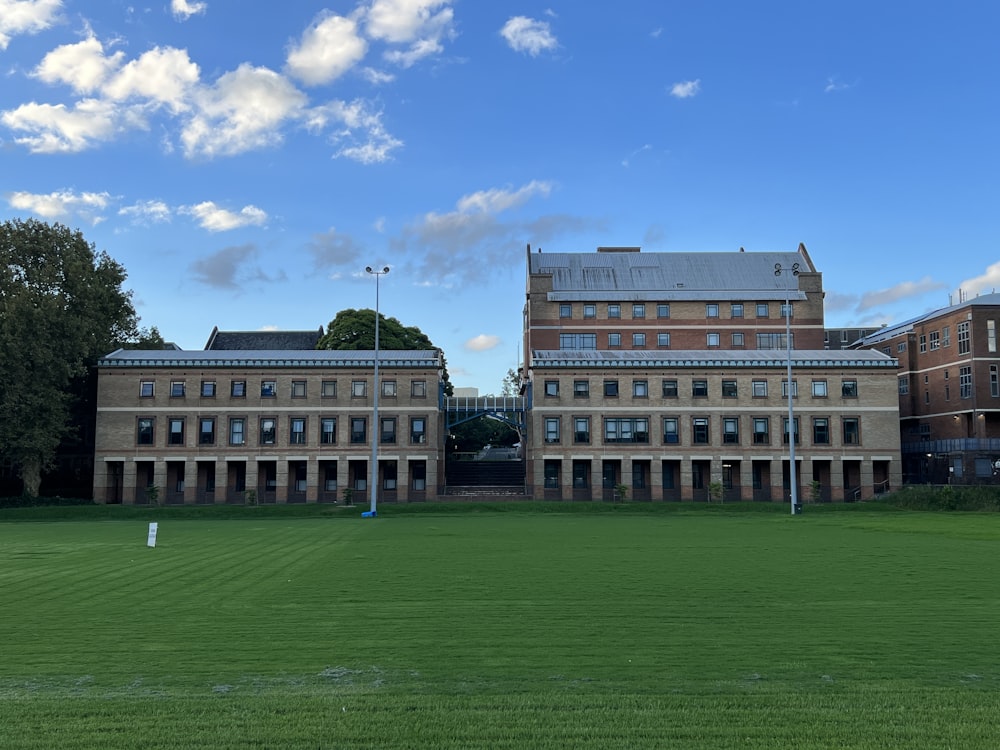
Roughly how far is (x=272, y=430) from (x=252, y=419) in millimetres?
1826

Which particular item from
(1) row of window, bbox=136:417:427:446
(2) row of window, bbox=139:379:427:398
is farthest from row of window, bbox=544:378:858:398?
(1) row of window, bbox=136:417:427:446

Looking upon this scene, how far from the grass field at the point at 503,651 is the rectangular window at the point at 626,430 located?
1714 inches

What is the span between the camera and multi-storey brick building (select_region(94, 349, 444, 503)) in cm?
6562

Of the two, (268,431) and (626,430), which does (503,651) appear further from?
(268,431)

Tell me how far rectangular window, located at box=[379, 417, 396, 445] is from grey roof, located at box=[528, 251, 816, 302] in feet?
83.9

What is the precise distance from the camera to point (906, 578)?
61.8 ft

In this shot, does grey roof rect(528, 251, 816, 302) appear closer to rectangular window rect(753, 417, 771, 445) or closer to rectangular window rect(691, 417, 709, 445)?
rectangular window rect(691, 417, 709, 445)

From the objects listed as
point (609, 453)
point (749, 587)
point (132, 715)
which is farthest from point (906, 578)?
point (609, 453)

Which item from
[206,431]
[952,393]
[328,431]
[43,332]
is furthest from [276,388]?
[952,393]

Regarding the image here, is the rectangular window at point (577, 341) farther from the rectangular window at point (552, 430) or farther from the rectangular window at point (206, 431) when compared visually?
the rectangular window at point (206, 431)

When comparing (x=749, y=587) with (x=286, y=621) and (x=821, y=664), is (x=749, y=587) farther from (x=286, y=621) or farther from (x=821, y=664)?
(x=286, y=621)

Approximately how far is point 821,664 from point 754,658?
2.77 feet

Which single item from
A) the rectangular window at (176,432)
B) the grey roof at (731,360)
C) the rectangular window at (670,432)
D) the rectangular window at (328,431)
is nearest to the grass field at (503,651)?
the rectangular window at (328,431)

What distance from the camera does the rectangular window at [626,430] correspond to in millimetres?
67625
